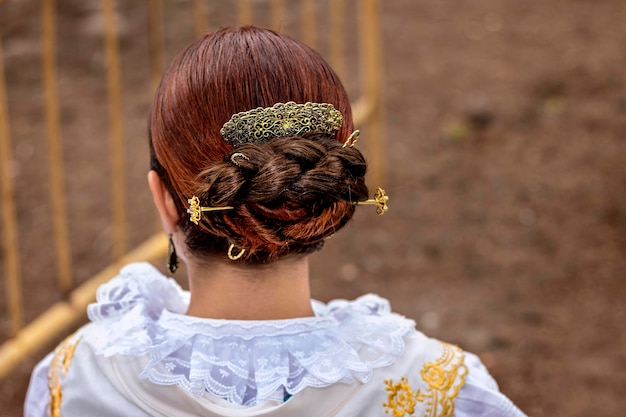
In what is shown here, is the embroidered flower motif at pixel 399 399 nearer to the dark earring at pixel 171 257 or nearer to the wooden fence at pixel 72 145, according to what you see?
the dark earring at pixel 171 257

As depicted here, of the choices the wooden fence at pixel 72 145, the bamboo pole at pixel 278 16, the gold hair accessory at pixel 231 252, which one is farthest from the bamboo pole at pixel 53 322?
the gold hair accessory at pixel 231 252

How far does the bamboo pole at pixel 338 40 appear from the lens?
4.19 m

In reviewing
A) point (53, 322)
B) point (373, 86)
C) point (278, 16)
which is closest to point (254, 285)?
point (53, 322)

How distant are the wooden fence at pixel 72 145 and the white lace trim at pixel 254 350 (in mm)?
680

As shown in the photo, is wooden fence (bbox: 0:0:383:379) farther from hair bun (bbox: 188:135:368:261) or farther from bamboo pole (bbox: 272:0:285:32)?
hair bun (bbox: 188:135:368:261)

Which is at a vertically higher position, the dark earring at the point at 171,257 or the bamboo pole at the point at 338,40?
the dark earring at the point at 171,257

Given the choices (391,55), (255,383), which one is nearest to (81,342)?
(255,383)

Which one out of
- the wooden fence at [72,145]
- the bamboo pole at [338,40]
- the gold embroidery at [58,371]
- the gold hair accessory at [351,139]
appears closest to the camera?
the gold hair accessory at [351,139]

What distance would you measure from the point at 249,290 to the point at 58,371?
1.22 ft

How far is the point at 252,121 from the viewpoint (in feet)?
4.40

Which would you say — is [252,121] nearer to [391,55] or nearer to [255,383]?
[255,383]

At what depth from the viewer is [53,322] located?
2.73 m

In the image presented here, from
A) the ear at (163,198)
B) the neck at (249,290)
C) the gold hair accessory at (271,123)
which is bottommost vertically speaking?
the neck at (249,290)

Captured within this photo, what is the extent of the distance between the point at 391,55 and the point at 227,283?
4.26 meters
